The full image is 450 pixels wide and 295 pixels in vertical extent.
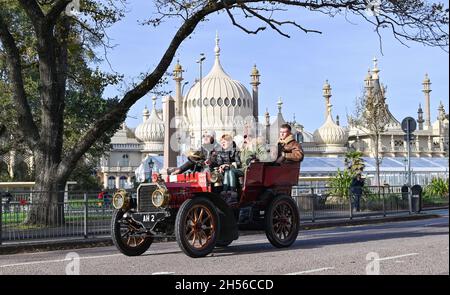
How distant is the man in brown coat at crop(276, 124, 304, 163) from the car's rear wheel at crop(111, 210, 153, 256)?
8.69 feet

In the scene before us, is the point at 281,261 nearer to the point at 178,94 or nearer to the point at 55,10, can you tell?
the point at 55,10

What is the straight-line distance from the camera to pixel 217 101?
9700 cm

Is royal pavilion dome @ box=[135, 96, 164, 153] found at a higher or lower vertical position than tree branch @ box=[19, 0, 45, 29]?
higher

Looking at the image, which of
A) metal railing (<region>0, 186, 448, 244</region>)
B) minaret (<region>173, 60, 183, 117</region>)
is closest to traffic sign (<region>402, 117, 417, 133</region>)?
metal railing (<region>0, 186, 448, 244</region>)

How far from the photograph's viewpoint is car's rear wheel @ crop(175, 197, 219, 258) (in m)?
10.2

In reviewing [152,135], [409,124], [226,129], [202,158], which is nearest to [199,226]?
[202,158]

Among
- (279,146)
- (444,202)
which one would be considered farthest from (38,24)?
(444,202)

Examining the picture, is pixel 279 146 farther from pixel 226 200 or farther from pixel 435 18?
pixel 435 18

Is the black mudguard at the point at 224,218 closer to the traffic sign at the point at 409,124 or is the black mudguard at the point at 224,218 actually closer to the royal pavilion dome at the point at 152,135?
the traffic sign at the point at 409,124

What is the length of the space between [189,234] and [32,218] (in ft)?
17.8

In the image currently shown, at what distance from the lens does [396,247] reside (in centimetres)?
1170

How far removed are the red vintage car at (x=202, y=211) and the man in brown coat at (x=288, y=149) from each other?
153 mm

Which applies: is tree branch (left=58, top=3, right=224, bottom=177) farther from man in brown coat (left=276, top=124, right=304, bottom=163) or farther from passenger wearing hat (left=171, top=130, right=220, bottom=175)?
passenger wearing hat (left=171, top=130, right=220, bottom=175)

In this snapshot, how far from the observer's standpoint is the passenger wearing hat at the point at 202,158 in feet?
37.3
